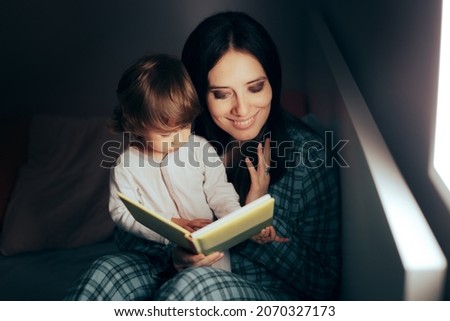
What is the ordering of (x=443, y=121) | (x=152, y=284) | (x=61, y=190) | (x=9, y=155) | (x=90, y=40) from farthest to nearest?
(x=9, y=155), (x=61, y=190), (x=90, y=40), (x=152, y=284), (x=443, y=121)

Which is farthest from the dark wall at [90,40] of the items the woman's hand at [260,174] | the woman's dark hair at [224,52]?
the woman's hand at [260,174]

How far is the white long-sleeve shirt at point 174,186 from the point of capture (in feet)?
3.38

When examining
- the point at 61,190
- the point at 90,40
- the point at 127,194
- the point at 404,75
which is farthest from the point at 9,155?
the point at 404,75

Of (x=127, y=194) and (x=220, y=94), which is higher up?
(x=220, y=94)

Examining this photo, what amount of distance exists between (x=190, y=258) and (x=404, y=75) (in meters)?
0.50

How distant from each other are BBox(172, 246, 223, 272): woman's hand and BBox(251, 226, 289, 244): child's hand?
105mm

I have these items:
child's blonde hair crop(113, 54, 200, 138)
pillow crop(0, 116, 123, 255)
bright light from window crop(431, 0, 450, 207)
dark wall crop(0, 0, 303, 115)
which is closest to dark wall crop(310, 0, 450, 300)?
bright light from window crop(431, 0, 450, 207)

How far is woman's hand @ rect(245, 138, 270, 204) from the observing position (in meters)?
1.08

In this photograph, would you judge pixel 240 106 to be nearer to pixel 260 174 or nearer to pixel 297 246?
pixel 260 174

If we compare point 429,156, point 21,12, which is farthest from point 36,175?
point 429,156

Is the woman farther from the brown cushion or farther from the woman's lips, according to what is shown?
the brown cushion

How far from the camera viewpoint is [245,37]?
1022 mm

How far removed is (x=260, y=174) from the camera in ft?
3.58

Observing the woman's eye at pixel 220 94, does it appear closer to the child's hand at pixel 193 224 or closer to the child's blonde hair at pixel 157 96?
the child's blonde hair at pixel 157 96
